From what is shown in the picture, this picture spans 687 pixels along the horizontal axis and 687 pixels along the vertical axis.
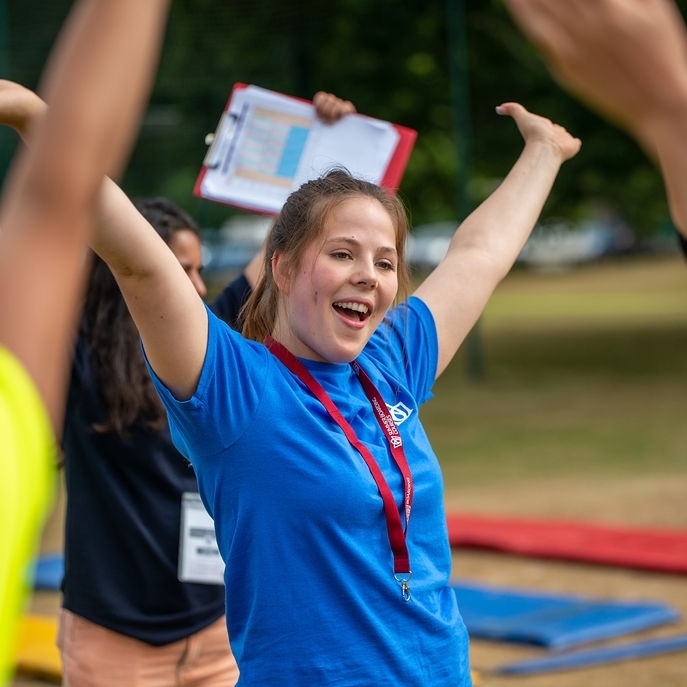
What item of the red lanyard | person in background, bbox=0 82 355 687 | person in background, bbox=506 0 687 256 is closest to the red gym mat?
person in background, bbox=0 82 355 687

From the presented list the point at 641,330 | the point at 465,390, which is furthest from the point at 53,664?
the point at 641,330

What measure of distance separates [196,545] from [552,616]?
127 inches

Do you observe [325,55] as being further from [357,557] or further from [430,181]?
[357,557]

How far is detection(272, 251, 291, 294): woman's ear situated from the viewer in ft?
8.46

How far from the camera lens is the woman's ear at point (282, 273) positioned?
2.58m

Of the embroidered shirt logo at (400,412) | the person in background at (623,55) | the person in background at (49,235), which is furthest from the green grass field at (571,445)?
the person in background at (49,235)

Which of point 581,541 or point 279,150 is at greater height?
point 279,150

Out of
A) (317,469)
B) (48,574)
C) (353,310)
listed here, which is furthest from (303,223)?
(48,574)

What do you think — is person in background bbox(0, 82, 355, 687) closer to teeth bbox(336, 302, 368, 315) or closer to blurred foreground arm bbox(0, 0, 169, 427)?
teeth bbox(336, 302, 368, 315)

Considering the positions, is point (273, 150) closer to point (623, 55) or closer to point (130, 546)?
point (130, 546)

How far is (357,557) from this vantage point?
229cm

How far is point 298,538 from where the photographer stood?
2.29 meters

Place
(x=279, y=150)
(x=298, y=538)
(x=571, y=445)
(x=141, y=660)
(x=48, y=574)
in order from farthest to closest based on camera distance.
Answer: (x=571, y=445), (x=48, y=574), (x=279, y=150), (x=141, y=660), (x=298, y=538)

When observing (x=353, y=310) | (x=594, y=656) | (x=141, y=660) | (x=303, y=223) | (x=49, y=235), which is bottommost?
(x=594, y=656)
